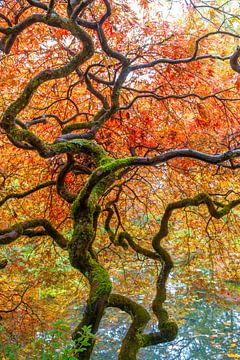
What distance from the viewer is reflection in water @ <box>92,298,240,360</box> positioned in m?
6.43

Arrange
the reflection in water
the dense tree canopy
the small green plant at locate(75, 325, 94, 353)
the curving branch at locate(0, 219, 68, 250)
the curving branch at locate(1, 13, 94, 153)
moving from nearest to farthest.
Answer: the small green plant at locate(75, 325, 94, 353) → the curving branch at locate(1, 13, 94, 153) → the dense tree canopy → the curving branch at locate(0, 219, 68, 250) → the reflection in water

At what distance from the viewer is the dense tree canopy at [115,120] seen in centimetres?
329

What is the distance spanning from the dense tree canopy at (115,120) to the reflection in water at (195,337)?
5.73 feet

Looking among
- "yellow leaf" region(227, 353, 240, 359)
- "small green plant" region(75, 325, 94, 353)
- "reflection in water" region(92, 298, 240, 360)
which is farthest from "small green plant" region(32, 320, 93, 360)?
"yellow leaf" region(227, 353, 240, 359)

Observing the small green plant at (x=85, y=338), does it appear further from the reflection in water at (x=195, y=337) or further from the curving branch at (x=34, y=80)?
the reflection in water at (x=195, y=337)

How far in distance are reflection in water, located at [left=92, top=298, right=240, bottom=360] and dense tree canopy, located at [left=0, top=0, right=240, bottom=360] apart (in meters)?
1.75

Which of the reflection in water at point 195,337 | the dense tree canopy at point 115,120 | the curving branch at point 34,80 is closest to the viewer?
the curving branch at point 34,80

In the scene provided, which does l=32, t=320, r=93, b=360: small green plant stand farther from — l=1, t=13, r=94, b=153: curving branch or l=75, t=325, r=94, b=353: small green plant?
l=1, t=13, r=94, b=153: curving branch

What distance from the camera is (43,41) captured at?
490 cm

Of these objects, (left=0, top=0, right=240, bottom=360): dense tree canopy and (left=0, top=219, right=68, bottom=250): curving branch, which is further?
(left=0, top=219, right=68, bottom=250): curving branch

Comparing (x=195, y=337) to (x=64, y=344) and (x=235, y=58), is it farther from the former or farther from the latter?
(x=235, y=58)

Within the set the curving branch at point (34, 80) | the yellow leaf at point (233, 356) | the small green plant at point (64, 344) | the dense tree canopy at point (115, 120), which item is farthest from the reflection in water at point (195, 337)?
the curving branch at point (34, 80)

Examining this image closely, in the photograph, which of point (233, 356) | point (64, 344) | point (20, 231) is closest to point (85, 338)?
point (64, 344)

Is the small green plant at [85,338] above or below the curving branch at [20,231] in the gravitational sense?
below
